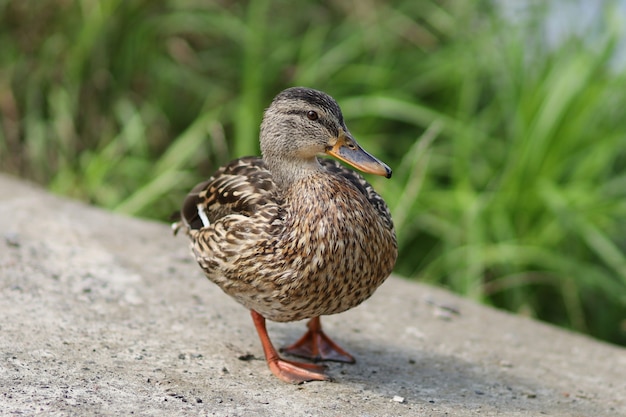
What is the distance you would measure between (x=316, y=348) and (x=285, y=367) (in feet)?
1.18

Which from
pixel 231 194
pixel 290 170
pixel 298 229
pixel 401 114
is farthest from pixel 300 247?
pixel 401 114

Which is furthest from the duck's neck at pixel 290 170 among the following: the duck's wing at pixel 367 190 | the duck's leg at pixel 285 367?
the duck's leg at pixel 285 367

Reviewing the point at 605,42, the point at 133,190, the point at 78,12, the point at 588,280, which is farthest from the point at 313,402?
the point at 78,12

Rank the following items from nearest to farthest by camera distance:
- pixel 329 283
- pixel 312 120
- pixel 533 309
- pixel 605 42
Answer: pixel 329 283 → pixel 312 120 → pixel 533 309 → pixel 605 42

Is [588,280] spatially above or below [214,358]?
above

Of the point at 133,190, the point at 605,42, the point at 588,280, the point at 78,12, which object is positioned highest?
the point at 605,42

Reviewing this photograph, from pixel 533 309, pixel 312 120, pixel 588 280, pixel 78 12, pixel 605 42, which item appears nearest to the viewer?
pixel 312 120

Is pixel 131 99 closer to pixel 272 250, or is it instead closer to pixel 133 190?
pixel 133 190

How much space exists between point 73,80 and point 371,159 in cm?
444

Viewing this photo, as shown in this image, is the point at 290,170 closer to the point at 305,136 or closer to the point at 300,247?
the point at 305,136

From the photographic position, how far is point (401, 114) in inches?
274

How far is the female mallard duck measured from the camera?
3.53 meters

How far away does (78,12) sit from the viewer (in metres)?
7.67

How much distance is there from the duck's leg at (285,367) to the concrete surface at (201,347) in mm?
45
